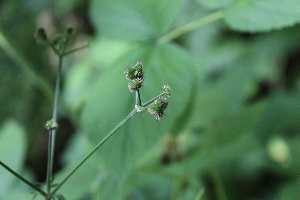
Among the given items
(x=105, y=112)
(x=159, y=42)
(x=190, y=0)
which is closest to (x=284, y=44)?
(x=190, y=0)

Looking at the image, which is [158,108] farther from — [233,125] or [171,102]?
[233,125]

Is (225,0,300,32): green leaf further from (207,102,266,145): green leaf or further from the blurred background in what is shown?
(207,102,266,145): green leaf

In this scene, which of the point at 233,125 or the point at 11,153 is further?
the point at 233,125

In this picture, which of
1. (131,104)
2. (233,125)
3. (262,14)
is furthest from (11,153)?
(262,14)

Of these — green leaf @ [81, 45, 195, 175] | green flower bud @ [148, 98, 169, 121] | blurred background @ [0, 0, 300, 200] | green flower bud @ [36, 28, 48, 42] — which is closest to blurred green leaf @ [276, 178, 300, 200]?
blurred background @ [0, 0, 300, 200]

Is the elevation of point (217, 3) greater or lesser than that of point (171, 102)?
greater

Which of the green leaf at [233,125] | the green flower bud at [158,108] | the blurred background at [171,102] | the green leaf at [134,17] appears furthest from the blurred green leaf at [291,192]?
the green flower bud at [158,108]

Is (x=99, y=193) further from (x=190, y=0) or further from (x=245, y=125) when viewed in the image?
(x=190, y=0)
